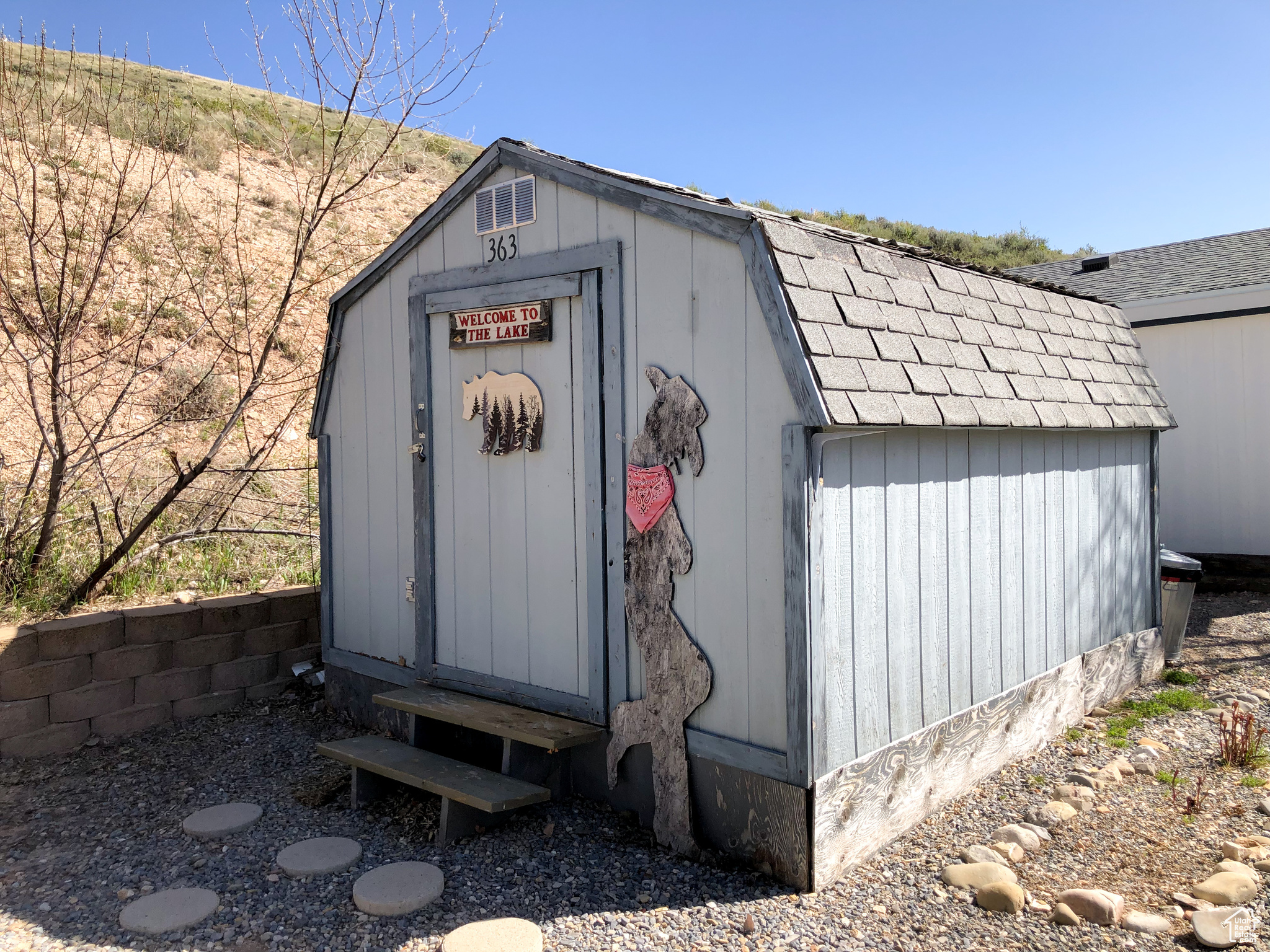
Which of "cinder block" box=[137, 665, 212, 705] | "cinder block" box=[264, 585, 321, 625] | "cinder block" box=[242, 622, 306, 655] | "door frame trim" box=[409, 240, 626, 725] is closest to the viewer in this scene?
"door frame trim" box=[409, 240, 626, 725]

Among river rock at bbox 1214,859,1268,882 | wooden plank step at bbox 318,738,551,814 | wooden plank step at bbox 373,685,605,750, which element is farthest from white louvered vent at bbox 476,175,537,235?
river rock at bbox 1214,859,1268,882

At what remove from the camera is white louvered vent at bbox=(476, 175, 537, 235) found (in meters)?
4.20

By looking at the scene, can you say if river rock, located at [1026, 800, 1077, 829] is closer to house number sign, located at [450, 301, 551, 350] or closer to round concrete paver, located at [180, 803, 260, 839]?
house number sign, located at [450, 301, 551, 350]

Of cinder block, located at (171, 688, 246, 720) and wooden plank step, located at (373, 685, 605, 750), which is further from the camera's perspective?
cinder block, located at (171, 688, 246, 720)

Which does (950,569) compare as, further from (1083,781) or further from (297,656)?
(297,656)

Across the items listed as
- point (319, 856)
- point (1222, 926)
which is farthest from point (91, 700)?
point (1222, 926)

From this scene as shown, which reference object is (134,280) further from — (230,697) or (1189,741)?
(1189,741)

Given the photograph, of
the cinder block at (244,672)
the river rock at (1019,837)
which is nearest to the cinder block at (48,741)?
the cinder block at (244,672)

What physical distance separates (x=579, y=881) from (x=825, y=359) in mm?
2159

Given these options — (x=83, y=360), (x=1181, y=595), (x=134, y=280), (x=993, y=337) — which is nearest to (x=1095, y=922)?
(x=993, y=337)

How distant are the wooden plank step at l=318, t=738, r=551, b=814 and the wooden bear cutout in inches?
19.1

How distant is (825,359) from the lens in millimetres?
3188

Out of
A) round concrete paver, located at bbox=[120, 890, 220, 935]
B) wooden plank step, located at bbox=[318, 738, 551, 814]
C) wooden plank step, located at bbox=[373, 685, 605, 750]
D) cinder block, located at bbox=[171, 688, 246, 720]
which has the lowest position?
round concrete paver, located at bbox=[120, 890, 220, 935]

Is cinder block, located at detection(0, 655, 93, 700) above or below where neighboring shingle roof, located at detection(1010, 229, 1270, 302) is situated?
below
